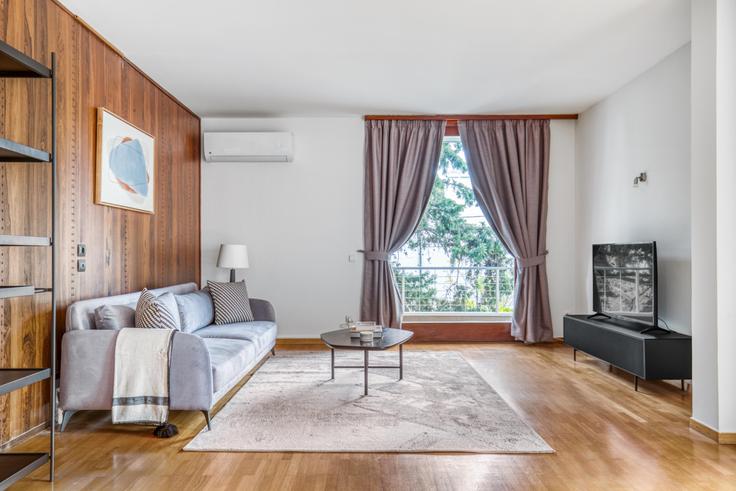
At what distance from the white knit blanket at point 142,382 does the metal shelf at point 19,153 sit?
45.0 inches

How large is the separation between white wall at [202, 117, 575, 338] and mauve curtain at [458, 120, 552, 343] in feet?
4.62

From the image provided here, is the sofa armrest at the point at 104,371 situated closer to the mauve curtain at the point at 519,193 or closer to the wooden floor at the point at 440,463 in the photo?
the wooden floor at the point at 440,463

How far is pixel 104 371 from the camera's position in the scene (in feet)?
9.20

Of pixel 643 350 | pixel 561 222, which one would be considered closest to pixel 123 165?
pixel 643 350

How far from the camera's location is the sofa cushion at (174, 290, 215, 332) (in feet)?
12.5

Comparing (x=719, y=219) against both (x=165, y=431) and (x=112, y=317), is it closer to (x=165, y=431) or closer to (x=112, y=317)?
(x=165, y=431)

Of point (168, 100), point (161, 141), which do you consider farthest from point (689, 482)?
point (168, 100)

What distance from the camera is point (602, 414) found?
317 centimetres

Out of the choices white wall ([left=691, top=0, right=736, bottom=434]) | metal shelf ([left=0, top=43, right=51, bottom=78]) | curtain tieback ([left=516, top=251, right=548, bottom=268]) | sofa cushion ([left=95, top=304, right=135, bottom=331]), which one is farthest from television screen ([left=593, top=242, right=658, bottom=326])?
metal shelf ([left=0, top=43, right=51, bottom=78])

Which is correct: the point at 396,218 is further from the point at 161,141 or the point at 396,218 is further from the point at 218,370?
the point at 218,370

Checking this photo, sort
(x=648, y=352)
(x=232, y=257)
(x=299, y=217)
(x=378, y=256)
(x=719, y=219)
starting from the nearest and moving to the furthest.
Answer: (x=719, y=219) → (x=648, y=352) → (x=232, y=257) → (x=378, y=256) → (x=299, y=217)

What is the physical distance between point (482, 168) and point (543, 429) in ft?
11.0

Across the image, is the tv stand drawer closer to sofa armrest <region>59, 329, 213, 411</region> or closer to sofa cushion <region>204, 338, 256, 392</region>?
sofa cushion <region>204, 338, 256, 392</region>

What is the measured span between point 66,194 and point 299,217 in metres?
2.76
